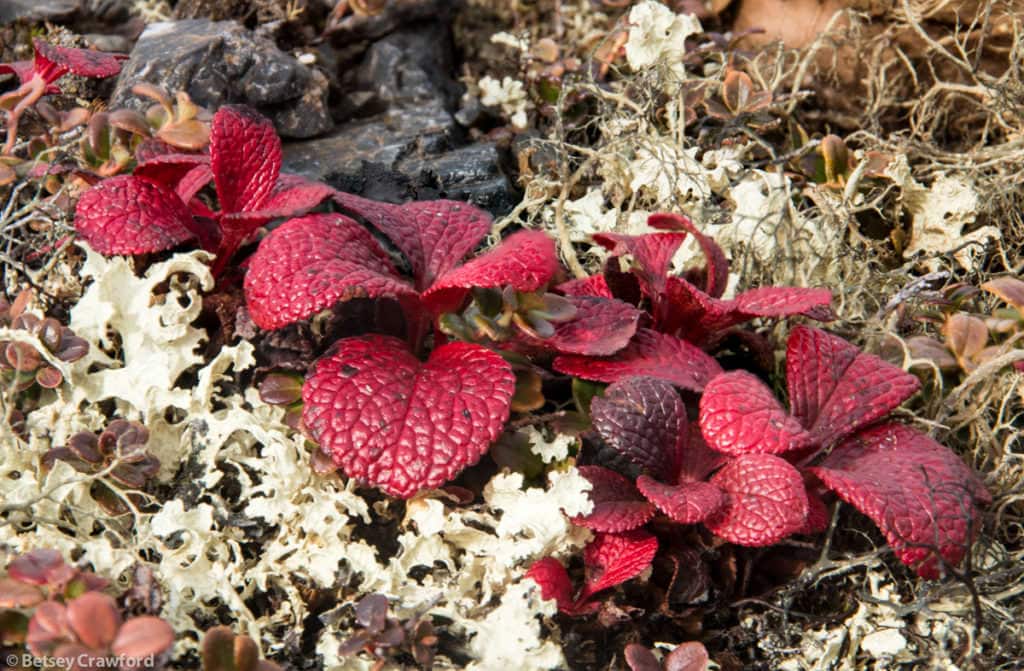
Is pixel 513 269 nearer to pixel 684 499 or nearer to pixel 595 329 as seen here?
pixel 595 329

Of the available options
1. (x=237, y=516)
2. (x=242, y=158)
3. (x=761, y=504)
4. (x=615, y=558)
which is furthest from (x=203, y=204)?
(x=761, y=504)

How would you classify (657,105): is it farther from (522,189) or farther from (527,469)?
(527,469)

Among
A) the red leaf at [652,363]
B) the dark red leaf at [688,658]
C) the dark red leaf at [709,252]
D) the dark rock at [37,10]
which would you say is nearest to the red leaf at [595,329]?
the red leaf at [652,363]

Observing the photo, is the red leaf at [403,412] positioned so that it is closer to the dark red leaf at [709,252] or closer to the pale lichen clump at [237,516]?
the pale lichen clump at [237,516]

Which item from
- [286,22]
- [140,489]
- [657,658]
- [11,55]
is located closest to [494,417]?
[657,658]

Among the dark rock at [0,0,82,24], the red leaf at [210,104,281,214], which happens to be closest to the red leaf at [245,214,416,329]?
the red leaf at [210,104,281,214]
